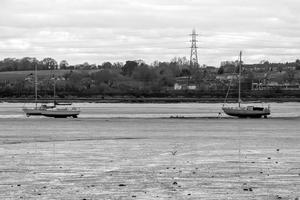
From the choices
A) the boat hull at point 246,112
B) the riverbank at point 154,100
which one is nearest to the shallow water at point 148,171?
the boat hull at point 246,112

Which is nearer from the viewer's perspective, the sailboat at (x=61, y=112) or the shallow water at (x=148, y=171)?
the shallow water at (x=148, y=171)

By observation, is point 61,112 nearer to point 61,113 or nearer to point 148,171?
point 61,113

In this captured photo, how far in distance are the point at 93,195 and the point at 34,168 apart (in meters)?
6.46

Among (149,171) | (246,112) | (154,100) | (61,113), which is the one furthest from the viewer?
(154,100)

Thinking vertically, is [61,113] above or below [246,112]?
below

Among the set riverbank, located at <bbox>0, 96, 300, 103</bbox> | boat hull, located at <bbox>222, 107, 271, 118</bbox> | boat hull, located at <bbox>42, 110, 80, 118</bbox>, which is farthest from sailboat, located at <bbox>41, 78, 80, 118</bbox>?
riverbank, located at <bbox>0, 96, 300, 103</bbox>

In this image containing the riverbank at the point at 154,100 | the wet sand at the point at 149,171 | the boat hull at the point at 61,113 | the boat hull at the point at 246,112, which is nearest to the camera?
the wet sand at the point at 149,171

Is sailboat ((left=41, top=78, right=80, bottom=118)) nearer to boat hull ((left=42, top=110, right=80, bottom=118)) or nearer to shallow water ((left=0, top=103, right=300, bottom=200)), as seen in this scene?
boat hull ((left=42, top=110, right=80, bottom=118))

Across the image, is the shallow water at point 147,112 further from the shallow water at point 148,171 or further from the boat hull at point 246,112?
the shallow water at point 148,171

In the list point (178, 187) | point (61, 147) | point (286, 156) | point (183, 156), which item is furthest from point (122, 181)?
point (61, 147)

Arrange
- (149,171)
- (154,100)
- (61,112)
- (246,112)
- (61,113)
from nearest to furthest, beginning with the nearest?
(149,171), (61,113), (61,112), (246,112), (154,100)

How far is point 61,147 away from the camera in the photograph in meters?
35.4

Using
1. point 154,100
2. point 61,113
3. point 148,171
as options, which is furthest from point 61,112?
point 154,100

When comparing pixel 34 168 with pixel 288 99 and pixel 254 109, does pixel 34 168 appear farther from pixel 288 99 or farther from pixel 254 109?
Result: pixel 288 99
